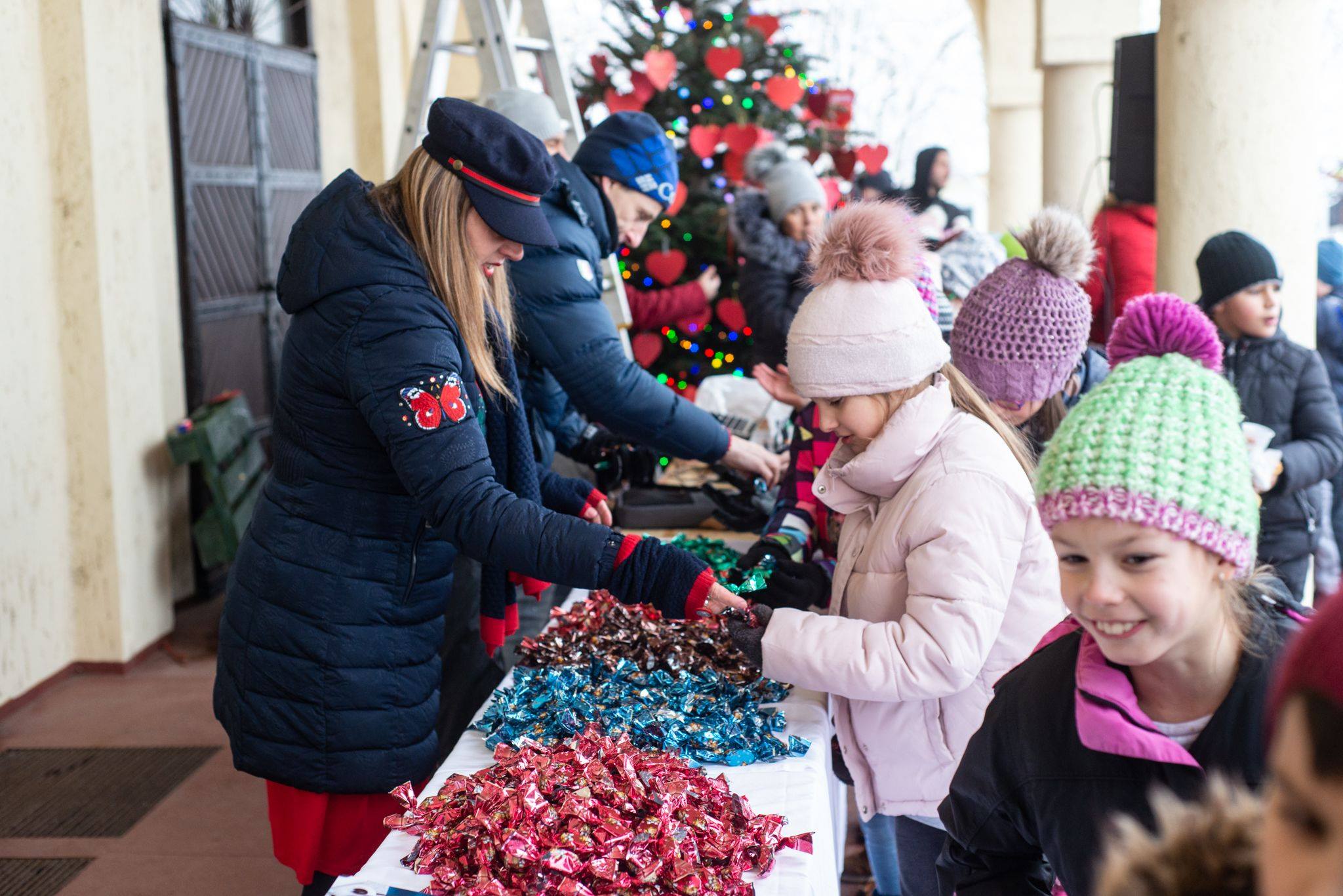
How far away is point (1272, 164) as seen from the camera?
4.23 m

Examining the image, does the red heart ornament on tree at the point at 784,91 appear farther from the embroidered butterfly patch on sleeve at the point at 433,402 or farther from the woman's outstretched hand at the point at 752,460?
the embroidered butterfly patch on sleeve at the point at 433,402

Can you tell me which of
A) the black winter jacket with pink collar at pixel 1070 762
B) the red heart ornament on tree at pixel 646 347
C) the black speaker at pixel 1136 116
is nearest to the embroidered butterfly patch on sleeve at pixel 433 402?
the black winter jacket with pink collar at pixel 1070 762

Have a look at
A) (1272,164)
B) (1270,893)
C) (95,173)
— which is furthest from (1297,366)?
(95,173)

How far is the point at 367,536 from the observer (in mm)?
2195

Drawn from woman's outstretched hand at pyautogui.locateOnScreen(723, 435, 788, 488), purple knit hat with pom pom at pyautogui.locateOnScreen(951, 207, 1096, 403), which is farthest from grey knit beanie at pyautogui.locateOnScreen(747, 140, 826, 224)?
purple knit hat with pom pom at pyautogui.locateOnScreen(951, 207, 1096, 403)

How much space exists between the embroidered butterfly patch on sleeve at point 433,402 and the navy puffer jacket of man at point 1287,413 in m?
2.70

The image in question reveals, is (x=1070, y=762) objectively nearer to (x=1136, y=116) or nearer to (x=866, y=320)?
(x=866, y=320)

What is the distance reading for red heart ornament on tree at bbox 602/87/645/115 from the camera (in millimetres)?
6262

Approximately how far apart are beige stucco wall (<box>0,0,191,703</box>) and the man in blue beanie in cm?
235

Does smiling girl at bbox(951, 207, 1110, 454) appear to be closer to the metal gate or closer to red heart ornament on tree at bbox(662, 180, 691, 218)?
red heart ornament on tree at bbox(662, 180, 691, 218)

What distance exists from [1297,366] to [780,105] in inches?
129

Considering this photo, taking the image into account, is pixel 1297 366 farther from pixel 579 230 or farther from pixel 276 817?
pixel 276 817

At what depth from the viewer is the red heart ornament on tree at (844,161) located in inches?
262

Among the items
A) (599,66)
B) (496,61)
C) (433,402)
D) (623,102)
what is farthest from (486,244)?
(599,66)
